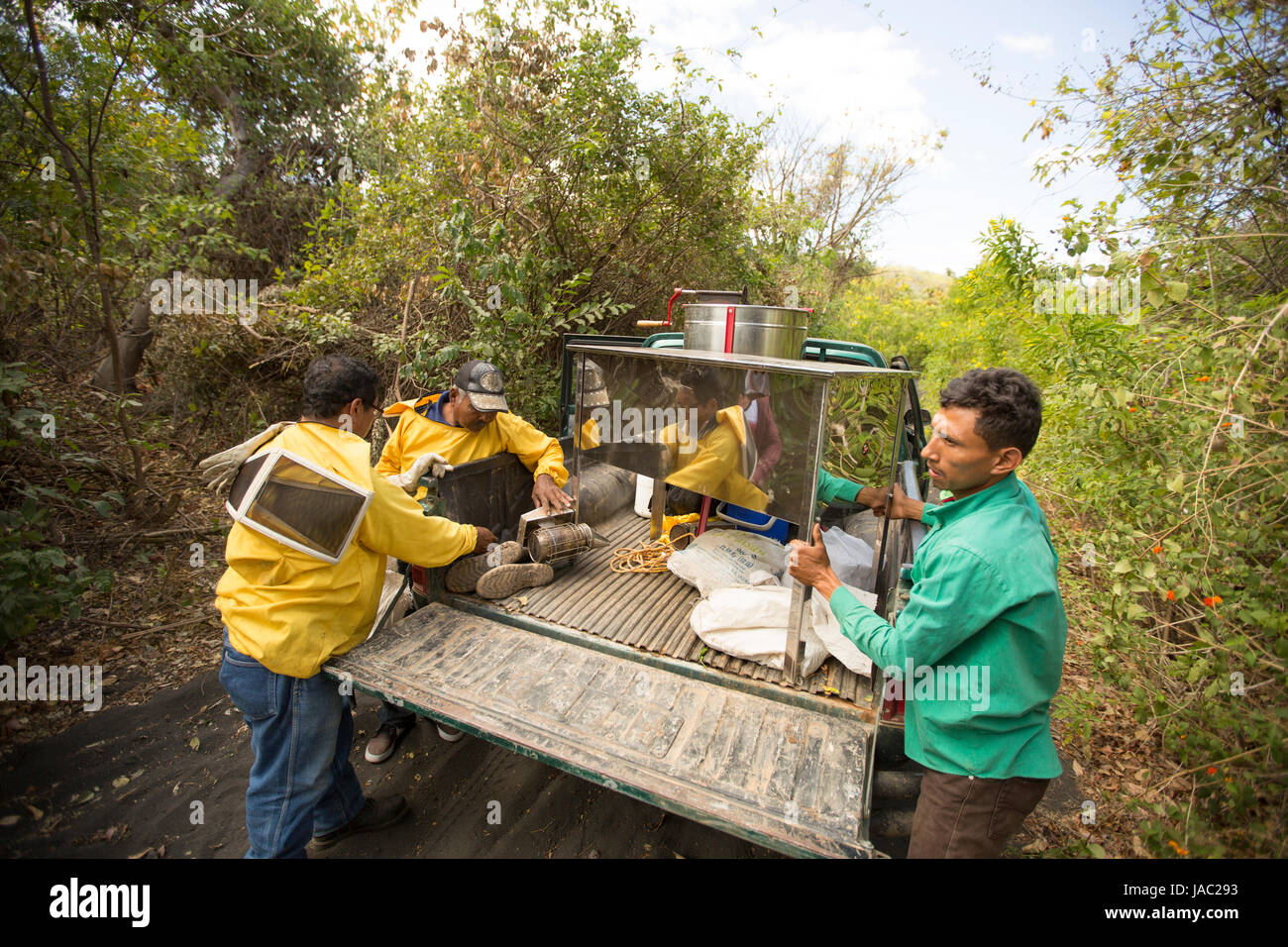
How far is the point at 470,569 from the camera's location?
122 inches

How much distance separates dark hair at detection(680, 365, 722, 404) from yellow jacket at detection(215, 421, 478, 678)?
1.46m

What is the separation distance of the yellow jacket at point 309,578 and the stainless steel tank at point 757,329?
1902 millimetres

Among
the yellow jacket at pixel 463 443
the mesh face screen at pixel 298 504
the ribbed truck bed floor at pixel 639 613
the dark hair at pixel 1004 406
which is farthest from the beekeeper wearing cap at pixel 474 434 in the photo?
the dark hair at pixel 1004 406

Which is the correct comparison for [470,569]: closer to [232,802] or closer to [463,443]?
[463,443]

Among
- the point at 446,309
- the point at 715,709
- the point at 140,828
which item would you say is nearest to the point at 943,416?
the point at 715,709

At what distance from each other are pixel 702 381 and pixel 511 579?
4.80 ft

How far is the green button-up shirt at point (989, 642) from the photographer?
1.65 metres

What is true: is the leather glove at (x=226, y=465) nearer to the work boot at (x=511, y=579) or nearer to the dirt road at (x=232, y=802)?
the work boot at (x=511, y=579)

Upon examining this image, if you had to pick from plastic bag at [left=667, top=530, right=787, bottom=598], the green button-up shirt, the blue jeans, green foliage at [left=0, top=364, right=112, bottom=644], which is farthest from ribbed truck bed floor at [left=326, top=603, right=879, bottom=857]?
green foliage at [left=0, top=364, right=112, bottom=644]

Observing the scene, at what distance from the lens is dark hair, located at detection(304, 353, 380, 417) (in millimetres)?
2355

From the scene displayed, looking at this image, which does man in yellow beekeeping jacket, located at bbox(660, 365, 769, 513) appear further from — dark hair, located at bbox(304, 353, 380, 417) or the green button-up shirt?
dark hair, located at bbox(304, 353, 380, 417)

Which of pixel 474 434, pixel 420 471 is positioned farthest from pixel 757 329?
pixel 420 471
